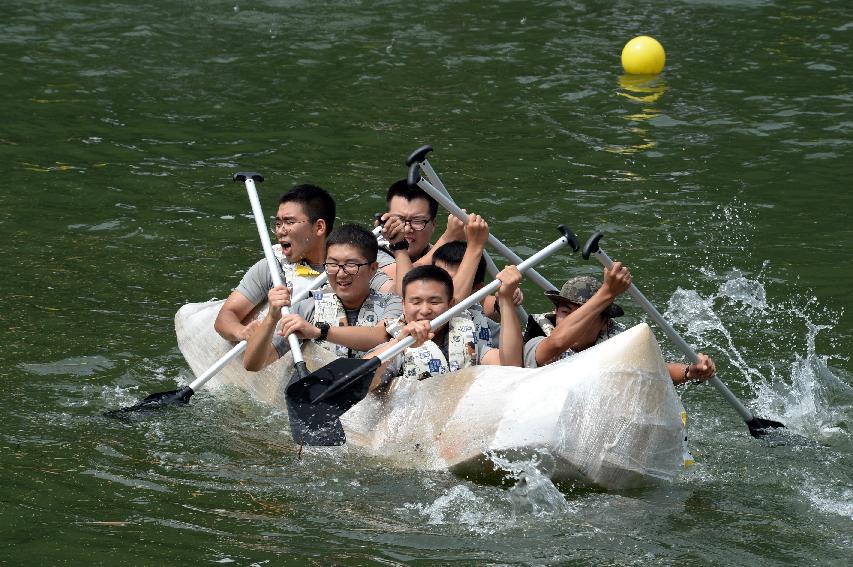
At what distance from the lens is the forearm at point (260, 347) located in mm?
6543

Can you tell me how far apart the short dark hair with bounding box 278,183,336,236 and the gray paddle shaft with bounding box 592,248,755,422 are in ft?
5.17

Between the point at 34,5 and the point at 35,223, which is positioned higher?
the point at 34,5

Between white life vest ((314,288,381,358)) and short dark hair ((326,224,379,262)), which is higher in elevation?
short dark hair ((326,224,379,262))

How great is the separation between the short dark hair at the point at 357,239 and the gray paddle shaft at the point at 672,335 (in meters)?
1.06

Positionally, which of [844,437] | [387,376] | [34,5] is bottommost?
[844,437]

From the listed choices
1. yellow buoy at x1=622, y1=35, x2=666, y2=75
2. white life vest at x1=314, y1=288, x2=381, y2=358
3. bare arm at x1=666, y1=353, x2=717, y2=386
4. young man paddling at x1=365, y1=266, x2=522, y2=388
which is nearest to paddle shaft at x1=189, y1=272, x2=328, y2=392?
white life vest at x1=314, y1=288, x2=381, y2=358

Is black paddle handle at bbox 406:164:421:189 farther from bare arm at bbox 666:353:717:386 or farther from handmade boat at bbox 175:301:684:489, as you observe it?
bare arm at bbox 666:353:717:386

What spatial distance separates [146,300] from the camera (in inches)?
343

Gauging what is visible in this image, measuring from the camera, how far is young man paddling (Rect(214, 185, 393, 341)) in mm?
7059

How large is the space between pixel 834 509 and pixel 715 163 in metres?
5.93

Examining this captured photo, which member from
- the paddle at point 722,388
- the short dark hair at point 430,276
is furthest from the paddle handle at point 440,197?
the paddle at point 722,388

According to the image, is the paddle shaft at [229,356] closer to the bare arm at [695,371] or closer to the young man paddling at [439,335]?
the young man paddling at [439,335]

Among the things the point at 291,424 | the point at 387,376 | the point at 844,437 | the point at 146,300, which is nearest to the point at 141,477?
the point at 291,424

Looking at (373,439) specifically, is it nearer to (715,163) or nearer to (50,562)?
(50,562)
